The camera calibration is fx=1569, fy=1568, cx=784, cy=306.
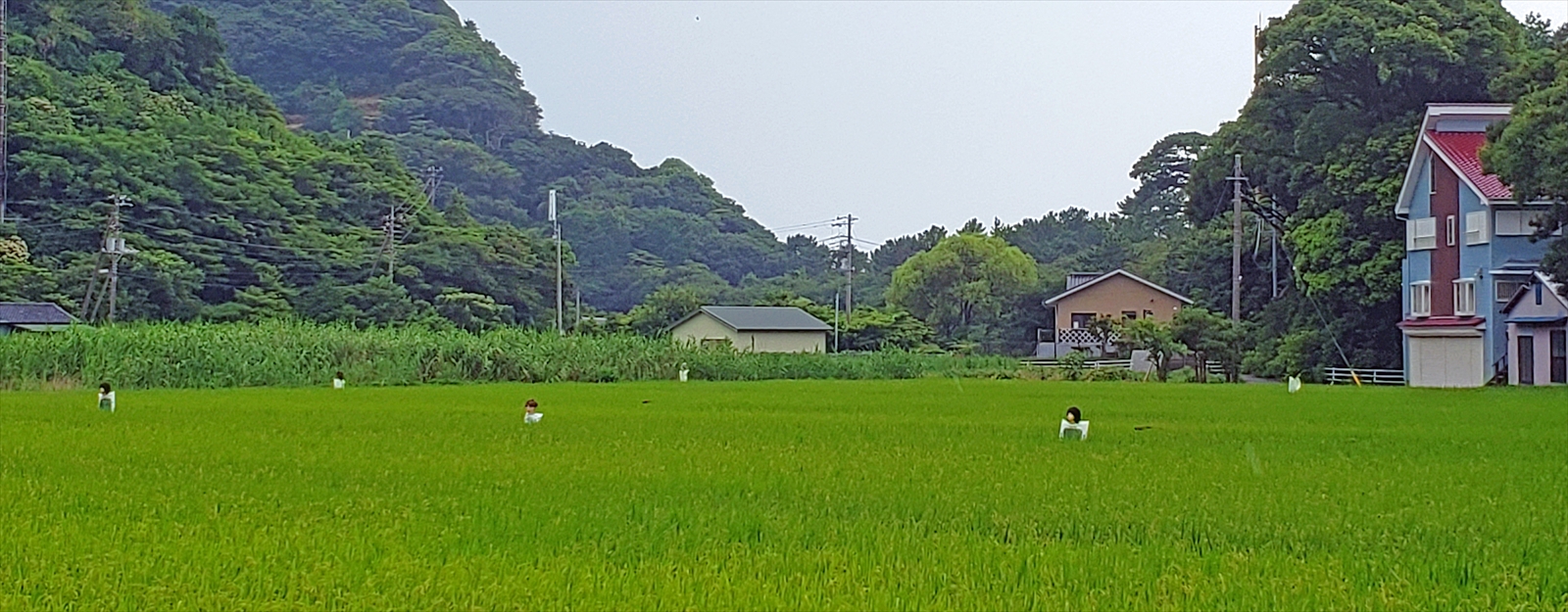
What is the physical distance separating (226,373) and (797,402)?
1105 centimetres

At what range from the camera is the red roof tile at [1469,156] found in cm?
2916

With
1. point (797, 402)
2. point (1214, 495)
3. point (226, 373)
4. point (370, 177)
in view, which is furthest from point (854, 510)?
point (370, 177)

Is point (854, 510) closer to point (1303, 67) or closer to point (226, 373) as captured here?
point (226, 373)

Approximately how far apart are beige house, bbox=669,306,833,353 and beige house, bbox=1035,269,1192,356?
7.77 meters

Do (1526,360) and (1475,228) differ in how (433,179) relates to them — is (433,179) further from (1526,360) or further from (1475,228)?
(1526,360)

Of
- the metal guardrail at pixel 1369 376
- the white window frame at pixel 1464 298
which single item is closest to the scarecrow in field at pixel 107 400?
the metal guardrail at pixel 1369 376

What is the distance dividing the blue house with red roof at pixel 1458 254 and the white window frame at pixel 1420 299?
0.02 meters

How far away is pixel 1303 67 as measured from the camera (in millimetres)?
33562

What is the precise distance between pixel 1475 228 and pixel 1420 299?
202 cm

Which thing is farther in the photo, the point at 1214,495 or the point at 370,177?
the point at 370,177

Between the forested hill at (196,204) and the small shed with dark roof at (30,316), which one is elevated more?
the forested hill at (196,204)

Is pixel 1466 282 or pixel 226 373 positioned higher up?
pixel 1466 282

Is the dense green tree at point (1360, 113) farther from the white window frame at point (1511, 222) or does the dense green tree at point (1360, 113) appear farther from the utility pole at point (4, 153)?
the utility pole at point (4, 153)

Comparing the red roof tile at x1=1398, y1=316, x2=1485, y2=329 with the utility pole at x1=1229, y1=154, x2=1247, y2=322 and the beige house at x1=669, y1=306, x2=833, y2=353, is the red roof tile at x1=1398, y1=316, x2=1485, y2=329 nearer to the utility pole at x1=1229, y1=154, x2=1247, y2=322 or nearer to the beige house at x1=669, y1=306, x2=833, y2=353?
the utility pole at x1=1229, y1=154, x2=1247, y2=322
